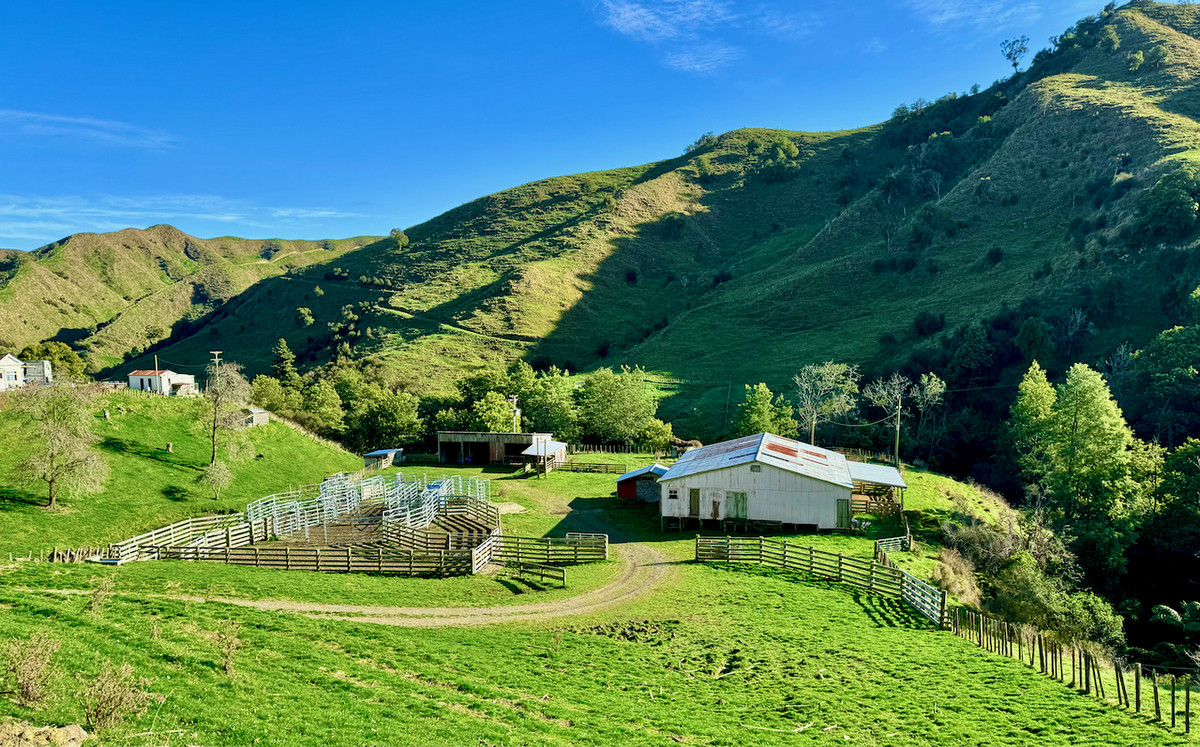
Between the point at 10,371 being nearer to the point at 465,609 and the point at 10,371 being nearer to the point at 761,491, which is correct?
the point at 465,609

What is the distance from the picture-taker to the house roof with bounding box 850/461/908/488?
40000mm

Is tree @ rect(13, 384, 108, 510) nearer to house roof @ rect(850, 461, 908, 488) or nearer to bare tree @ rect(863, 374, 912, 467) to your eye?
house roof @ rect(850, 461, 908, 488)

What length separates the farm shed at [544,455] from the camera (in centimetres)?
5894

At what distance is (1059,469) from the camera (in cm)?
4256

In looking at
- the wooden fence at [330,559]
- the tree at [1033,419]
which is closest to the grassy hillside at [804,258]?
the tree at [1033,419]

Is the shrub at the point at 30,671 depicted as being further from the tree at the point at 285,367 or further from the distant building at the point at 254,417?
the tree at the point at 285,367

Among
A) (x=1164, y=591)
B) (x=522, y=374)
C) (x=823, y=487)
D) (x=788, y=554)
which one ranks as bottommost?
(x=1164, y=591)

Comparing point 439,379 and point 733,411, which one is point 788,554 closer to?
point 733,411

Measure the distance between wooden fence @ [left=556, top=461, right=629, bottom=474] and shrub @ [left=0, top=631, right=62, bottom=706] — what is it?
50334 millimetres

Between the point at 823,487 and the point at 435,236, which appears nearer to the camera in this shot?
the point at 823,487

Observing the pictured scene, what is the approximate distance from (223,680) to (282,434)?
48.1 metres

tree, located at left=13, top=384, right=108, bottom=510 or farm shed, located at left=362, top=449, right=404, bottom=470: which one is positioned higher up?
tree, located at left=13, top=384, right=108, bottom=510

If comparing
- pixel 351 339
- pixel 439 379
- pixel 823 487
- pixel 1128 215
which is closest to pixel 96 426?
pixel 823 487

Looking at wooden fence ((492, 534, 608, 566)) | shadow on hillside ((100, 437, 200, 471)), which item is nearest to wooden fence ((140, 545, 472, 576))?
wooden fence ((492, 534, 608, 566))
